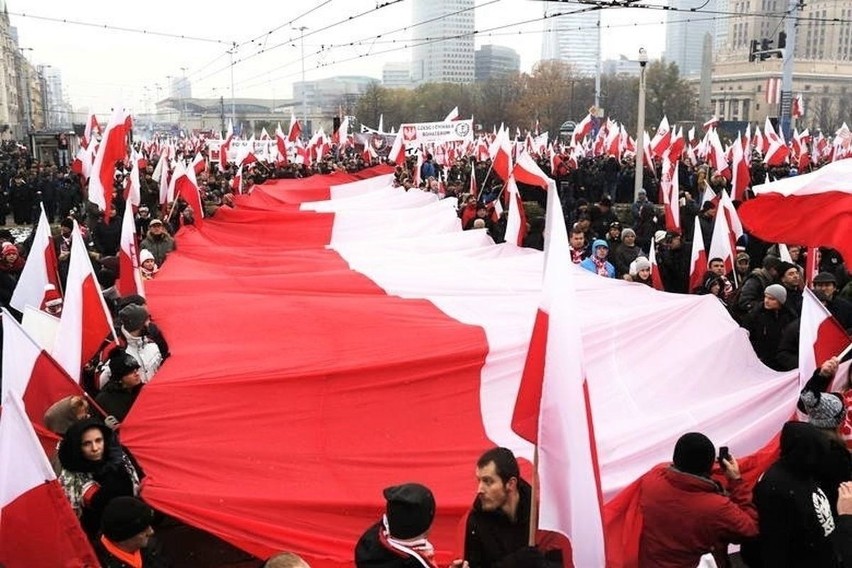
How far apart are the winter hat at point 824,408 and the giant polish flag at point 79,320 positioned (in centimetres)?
419

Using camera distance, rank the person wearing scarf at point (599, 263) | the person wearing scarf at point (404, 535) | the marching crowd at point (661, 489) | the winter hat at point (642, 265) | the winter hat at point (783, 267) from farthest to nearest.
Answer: the person wearing scarf at point (599, 263), the winter hat at point (642, 265), the winter hat at point (783, 267), the marching crowd at point (661, 489), the person wearing scarf at point (404, 535)

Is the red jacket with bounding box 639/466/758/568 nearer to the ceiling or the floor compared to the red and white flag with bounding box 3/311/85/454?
nearer to the floor

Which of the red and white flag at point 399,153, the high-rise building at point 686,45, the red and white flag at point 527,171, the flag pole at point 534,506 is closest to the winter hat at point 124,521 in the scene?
the flag pole at point 534,506

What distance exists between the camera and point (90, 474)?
378cm

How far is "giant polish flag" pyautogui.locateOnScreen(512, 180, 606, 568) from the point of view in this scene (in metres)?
2.93

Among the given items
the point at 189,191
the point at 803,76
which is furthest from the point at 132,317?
the point at 803,76

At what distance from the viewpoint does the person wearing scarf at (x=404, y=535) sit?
2.84m

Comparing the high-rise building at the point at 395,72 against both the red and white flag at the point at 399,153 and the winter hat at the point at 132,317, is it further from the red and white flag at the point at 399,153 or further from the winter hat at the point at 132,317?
the winter hat at the point at 132,317

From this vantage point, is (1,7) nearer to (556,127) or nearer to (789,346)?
(556,127)

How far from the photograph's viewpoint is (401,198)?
14375mm

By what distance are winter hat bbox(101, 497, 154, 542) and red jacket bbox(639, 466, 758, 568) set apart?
206cm

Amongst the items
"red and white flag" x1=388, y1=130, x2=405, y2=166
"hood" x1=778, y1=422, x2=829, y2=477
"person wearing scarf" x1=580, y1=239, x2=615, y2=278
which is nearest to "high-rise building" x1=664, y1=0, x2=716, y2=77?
"red and white flag" x1=388, y1=130, x2=405, y2=166

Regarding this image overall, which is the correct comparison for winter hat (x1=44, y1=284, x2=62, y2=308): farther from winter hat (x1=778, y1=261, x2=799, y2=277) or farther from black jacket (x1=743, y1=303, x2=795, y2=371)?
winter hat (x1=778, y1=261, x2=799, y2=277)

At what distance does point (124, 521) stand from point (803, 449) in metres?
2.68
